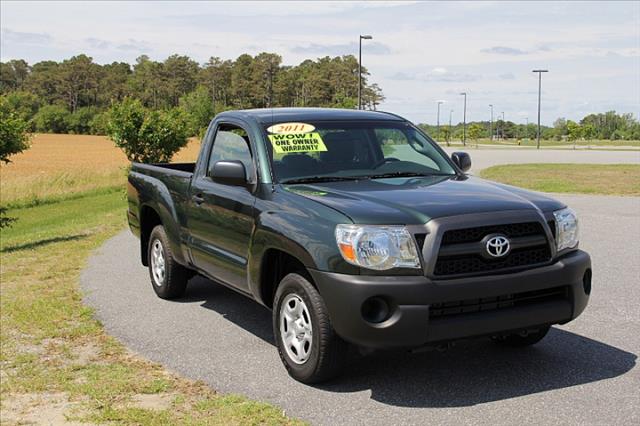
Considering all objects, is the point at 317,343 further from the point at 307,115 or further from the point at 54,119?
the point at 54,119

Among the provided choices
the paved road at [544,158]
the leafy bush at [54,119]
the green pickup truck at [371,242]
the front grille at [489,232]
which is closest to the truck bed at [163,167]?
the green pickup truck at [371,242]

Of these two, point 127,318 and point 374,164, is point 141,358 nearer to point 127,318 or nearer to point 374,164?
point 127,318

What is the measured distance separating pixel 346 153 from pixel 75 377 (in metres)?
2.59

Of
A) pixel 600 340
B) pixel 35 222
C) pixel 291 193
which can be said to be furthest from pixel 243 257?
pixel 35 222

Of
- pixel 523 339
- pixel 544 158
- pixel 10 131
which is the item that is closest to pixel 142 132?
pixel 10 131

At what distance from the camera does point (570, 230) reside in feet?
16.0

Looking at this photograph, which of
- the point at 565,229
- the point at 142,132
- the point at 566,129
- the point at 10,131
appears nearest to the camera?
the point at 565,229

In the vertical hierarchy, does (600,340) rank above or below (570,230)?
below

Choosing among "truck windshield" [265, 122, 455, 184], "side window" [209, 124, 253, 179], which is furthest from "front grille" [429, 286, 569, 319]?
"side window" [209, 124, 253, 179]

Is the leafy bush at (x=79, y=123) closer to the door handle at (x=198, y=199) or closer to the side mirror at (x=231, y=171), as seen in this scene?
the door handle at (x=198, y=199)

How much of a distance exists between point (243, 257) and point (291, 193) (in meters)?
0.75

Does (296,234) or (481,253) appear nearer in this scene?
(481,253)

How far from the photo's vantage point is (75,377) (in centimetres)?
514

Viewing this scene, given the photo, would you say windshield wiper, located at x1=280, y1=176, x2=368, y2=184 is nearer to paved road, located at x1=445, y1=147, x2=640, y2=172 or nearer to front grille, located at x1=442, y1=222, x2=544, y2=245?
front grille, located at x1=442, y1=222, x2=544, y2=245
